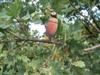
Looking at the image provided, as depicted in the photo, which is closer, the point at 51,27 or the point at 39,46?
the point at 51,27

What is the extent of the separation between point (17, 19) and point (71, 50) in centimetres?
25

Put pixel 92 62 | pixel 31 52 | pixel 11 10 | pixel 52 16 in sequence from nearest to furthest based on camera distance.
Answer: pixel 11 10 → pixel 52 16 → pixel 31 52 → pixel 92 62

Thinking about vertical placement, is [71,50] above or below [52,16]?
below

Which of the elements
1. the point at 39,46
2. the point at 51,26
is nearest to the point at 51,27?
the point at 51,26

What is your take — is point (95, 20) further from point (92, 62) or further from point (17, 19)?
point (17, 19)

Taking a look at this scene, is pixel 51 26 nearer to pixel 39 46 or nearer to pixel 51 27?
pixel 51 27

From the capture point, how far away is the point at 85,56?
148 centimetres

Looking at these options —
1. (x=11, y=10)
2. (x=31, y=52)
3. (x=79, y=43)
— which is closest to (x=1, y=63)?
(x=31, y=52)

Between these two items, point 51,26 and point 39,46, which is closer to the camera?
point 51,26

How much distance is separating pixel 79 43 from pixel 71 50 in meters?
0.05

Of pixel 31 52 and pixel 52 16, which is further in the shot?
pixel 31 52

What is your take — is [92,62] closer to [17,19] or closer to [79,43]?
[79,43]

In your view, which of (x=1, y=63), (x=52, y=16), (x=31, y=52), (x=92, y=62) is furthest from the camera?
(x=1, y=63)

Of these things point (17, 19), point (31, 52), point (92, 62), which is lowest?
point (92, 62)
